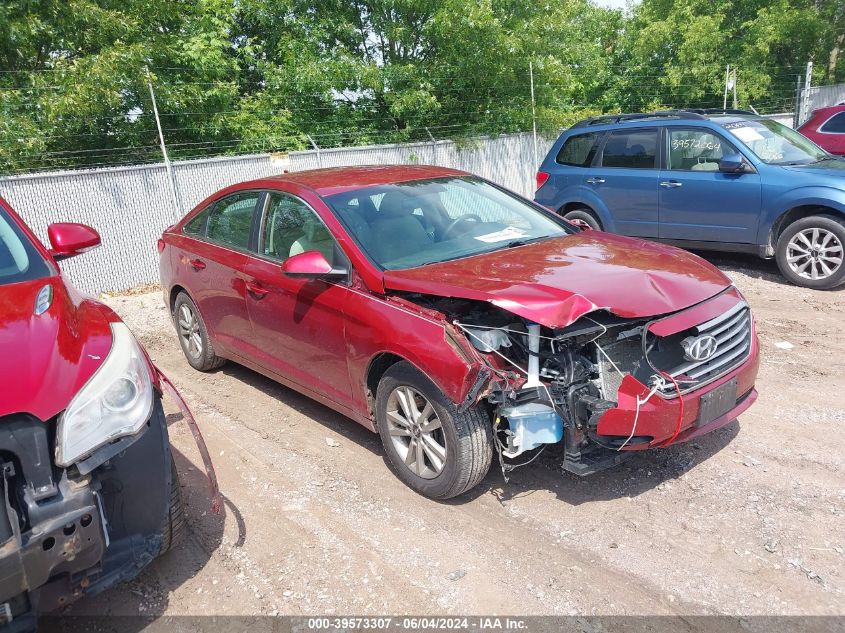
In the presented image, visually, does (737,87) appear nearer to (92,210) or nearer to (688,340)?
(92,210)

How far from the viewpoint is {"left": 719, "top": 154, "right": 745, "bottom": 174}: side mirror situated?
25.3 ft

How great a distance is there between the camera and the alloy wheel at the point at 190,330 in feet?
19.6

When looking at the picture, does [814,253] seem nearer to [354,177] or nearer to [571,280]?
[571,280]

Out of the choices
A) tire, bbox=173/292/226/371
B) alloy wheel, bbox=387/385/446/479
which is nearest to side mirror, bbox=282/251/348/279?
alloy wheel, bbox=387/385/446/479

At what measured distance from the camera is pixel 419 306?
12.2 ft

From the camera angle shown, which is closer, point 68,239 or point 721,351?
point 721,351

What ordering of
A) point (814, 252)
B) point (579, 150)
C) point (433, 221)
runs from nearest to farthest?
1. point (433, 221)
2. point (814, 252)
3. point (579, 150)

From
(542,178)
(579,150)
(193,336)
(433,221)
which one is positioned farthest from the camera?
(542,178)

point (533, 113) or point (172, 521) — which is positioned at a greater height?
point (533, 113)

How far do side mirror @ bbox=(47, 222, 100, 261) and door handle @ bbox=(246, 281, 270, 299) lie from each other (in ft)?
3.36

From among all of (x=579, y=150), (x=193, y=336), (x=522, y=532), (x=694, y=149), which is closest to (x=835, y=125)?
(x=694, y=149)

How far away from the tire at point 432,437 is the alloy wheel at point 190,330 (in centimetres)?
259

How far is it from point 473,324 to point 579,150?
6.38 meters

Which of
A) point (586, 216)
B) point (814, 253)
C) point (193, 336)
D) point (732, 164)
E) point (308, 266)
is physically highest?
point (308, 266)
